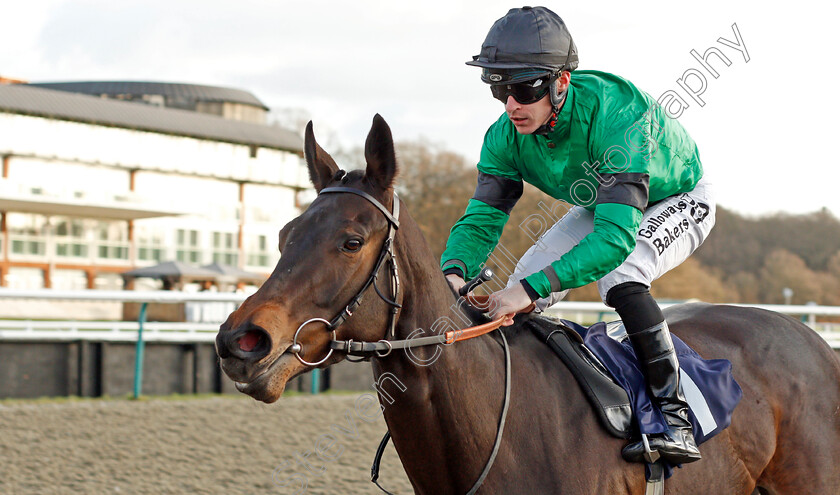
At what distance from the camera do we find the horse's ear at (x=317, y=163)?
2473 millimetres

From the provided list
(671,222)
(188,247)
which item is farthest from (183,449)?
(188,247)

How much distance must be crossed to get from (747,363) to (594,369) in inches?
A: 36.4

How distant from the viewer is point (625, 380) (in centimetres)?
281

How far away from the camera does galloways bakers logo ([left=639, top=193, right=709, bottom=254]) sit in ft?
9.82

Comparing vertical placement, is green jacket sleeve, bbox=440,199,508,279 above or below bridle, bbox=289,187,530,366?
A: above

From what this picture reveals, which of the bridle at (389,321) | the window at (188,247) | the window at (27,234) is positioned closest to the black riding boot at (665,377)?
the bridle at (389,321)

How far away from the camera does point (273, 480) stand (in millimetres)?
5410

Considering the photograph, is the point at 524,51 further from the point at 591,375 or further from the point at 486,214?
the point at 591,375

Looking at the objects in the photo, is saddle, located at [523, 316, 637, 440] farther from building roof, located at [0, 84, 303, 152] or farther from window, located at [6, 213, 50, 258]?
building roof, located at [0, 84, 303, 152]

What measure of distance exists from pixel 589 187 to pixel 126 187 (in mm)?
36326

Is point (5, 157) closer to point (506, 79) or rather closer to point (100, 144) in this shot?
point (100, 144)

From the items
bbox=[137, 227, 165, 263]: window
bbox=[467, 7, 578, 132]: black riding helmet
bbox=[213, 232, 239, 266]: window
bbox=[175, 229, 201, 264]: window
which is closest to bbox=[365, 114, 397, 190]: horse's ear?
bbox=[467, 7, 578, 132]: black riding helmet

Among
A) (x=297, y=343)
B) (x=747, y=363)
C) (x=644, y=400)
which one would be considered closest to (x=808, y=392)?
(x=747, y=363)

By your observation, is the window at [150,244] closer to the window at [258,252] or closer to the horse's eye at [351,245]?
the window at [258,252]
